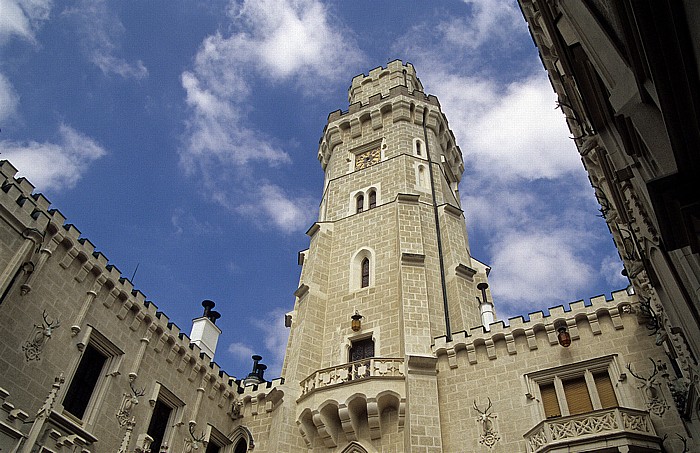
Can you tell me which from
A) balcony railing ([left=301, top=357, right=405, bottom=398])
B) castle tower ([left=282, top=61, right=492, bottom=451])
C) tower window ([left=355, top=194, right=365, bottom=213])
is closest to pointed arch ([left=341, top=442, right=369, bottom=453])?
castle tower ([left=282, top=61, right=492, bottom=451])

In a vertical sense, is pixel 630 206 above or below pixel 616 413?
above

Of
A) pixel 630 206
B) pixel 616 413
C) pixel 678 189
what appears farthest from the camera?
pixel 616 413

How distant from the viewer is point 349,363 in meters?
18.6

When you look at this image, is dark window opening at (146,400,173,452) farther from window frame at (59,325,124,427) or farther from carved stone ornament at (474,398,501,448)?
carved stone ornament at (474,398,501,448)

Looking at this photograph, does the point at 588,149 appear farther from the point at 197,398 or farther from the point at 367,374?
the point at 197,398

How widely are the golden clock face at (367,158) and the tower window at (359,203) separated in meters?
2.43

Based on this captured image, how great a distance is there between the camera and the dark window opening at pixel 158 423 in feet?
56.3

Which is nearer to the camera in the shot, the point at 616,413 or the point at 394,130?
the point at 616,413

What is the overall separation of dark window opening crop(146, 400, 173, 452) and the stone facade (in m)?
0.06

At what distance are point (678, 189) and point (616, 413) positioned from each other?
36.0 feet

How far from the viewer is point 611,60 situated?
7.43 metres

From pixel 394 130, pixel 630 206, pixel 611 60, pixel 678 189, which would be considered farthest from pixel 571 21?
pixel 394 130

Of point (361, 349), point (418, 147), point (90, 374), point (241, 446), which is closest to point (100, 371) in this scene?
point (90, 374)

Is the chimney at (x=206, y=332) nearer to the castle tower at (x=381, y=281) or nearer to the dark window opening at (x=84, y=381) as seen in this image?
the castle tower at (x=381, y=281)
